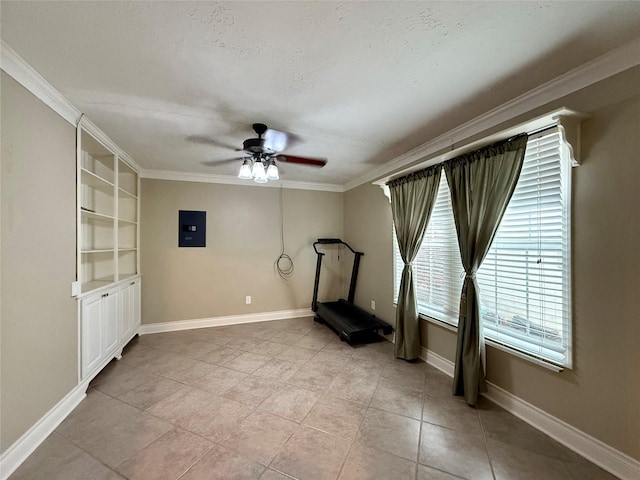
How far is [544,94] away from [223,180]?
3908mm

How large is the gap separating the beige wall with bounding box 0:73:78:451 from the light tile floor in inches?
14.3

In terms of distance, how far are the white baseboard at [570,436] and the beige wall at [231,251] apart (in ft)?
9.84

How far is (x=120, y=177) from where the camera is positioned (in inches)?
134

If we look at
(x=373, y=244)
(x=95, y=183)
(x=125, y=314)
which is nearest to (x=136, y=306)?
(x=125, y=314)

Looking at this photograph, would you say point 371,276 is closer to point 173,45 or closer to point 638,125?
point 638,125

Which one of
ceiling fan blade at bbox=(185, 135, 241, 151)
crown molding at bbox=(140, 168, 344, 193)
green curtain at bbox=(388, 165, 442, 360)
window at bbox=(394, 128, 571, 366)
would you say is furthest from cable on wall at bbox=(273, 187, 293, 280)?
window at bbox=(394, 128, 571, 366)

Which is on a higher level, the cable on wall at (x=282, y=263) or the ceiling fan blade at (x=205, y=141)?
the ceiling fan blade at (x=205, y=141)

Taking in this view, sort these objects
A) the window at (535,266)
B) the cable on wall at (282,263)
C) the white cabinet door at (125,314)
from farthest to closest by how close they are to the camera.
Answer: the cable on wall at (282,263), the white cabinet door at (125,314), the window at (535,266)

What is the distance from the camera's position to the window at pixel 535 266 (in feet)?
5.63

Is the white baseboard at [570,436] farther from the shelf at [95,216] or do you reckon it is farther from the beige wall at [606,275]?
the shelf at [95,216]

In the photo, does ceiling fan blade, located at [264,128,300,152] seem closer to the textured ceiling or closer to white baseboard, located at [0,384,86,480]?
the textured ceiling

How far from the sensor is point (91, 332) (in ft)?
7.54

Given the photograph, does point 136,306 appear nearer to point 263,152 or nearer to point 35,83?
point 35,83

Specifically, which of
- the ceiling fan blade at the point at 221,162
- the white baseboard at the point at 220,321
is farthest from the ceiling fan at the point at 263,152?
the white baseboard at the point at 220,321
